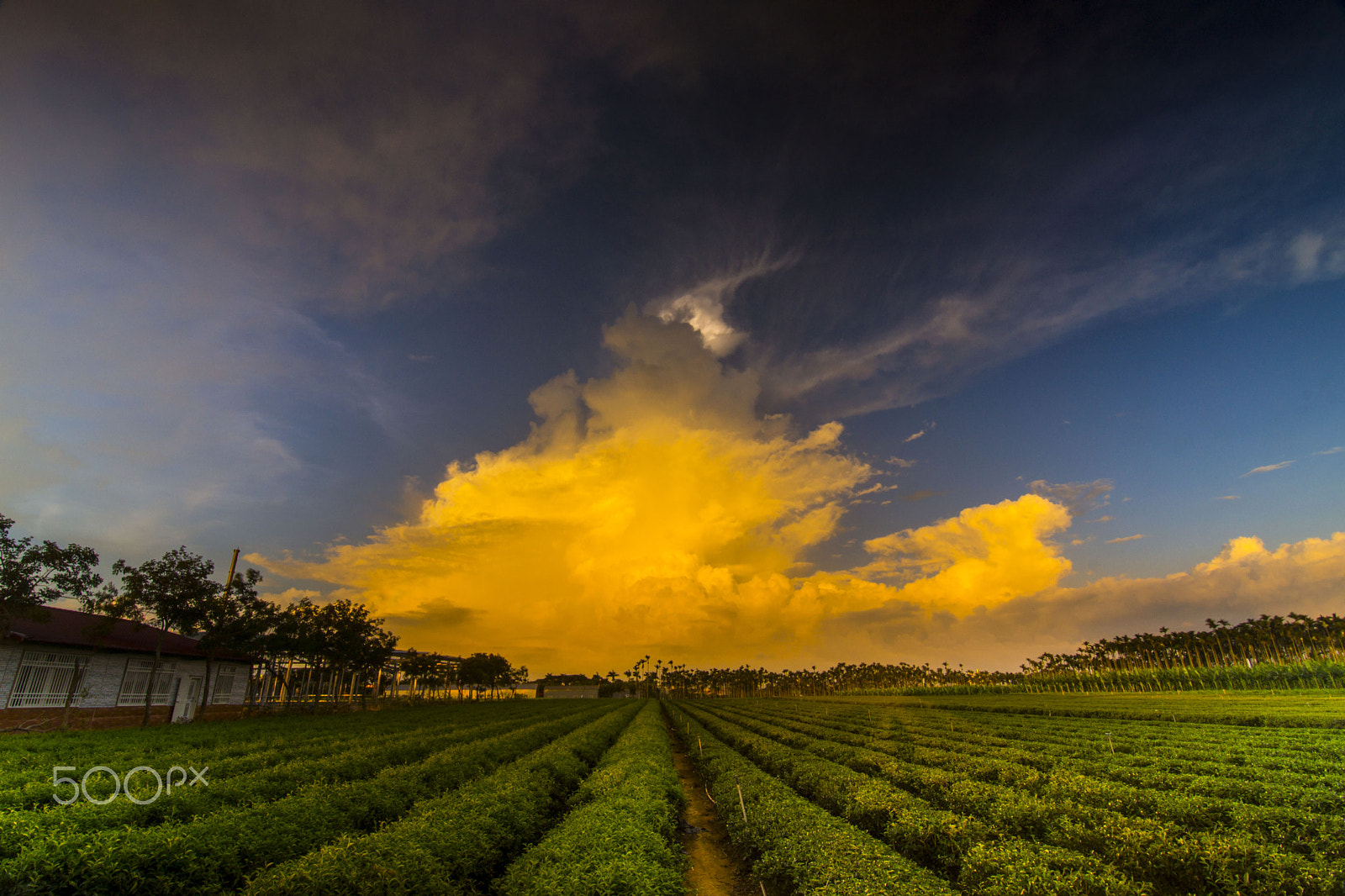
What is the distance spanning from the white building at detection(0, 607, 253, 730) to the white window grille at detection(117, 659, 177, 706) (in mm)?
69

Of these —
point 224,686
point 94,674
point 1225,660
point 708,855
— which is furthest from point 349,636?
point 1225,660

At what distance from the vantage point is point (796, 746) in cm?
3544

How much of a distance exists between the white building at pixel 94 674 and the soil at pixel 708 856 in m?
39.6

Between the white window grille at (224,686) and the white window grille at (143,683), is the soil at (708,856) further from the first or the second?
the white window grille at (224,686)

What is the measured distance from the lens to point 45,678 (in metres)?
38.2

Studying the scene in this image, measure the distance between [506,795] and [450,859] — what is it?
5.42 m

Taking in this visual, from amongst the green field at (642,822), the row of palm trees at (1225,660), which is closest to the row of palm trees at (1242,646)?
the row of palm trees at (1225,660)

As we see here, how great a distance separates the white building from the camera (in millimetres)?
36406

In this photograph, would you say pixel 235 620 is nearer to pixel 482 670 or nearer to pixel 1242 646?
pixel 482 670

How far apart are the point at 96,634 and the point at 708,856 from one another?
4741 cm

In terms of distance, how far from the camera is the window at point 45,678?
120 feet

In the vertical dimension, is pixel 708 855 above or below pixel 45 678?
below

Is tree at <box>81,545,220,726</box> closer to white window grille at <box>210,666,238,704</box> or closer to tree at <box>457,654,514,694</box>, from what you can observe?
white window grille at <box>210,666,238,704</box>

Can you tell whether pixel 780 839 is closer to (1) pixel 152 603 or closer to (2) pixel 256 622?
(1) pixel 152 603
